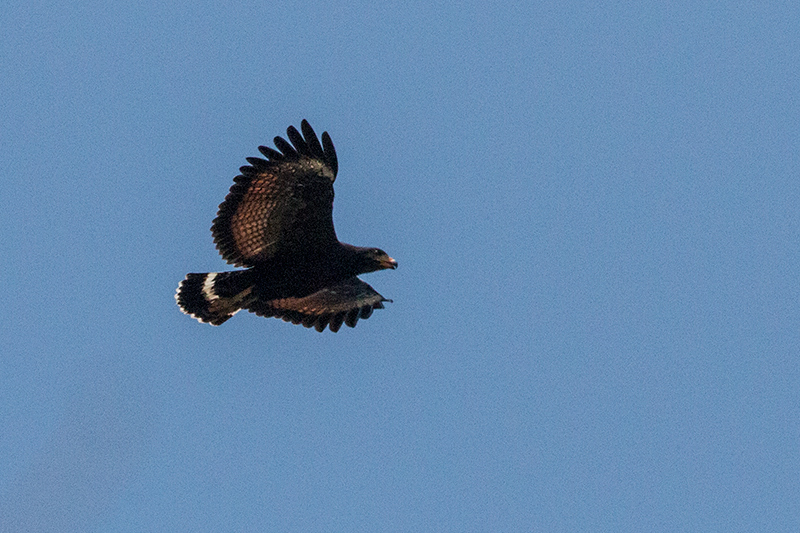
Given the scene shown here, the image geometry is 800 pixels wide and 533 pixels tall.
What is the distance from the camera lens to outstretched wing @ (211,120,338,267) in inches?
642

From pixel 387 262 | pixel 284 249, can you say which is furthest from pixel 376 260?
pixel 284 249

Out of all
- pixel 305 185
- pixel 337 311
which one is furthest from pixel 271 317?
pixel 305 185

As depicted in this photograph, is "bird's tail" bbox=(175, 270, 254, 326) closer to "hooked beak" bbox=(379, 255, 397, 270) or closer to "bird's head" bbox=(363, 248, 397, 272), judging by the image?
"bird's head" bbox=(363, 248, 397, 272)

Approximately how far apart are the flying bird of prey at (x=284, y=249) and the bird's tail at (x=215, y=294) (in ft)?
0.04

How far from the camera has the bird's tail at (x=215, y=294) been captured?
17.1m

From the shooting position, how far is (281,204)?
16.7m

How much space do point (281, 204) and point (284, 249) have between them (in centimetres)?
64

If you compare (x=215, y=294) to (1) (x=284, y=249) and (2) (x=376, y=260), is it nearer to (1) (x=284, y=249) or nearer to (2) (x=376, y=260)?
(1) (x=284, y=249)

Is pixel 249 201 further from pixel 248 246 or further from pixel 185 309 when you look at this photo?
pixel 185 309

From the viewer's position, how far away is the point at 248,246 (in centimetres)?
1703

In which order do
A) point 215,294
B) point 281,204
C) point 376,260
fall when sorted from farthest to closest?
point 215,294, point 376,260, point 281,204

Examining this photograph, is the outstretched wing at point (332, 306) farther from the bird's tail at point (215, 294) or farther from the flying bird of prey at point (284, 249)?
the bird's tail at point (215, 294)

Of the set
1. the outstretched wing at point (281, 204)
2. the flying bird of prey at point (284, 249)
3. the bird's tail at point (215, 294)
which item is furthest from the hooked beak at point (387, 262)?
the bird's tail at point (215, 294)

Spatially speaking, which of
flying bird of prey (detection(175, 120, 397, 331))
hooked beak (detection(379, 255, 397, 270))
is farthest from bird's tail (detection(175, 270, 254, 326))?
hooked beak (detection(379, 255, 397, 270))
